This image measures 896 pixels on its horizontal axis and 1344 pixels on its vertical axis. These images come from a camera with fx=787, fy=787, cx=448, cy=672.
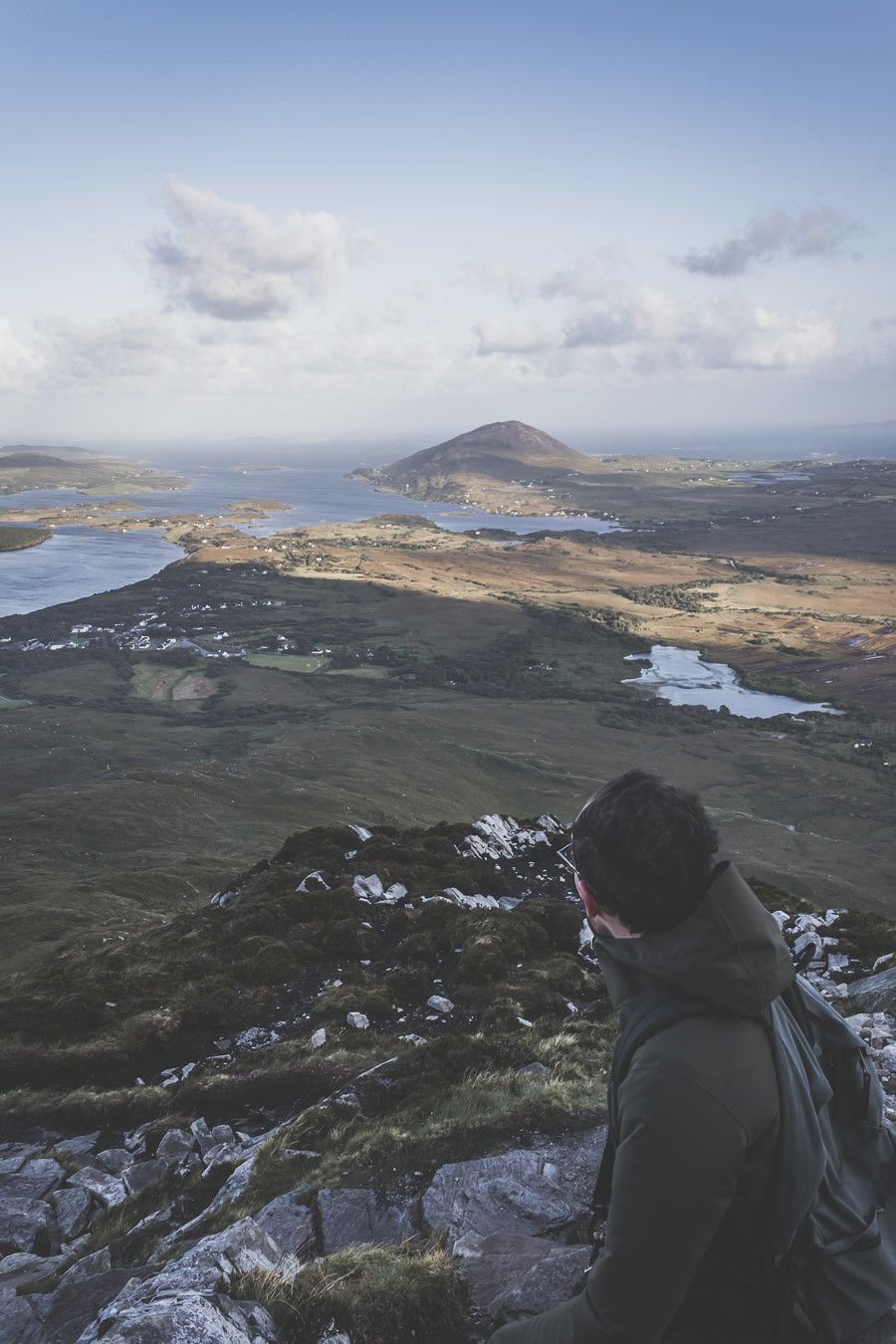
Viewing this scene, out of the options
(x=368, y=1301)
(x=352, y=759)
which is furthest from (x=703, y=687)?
(x=368, y=1301)

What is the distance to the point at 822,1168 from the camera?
10.5 feet

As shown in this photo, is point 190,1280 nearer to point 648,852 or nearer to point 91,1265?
point 91,1265

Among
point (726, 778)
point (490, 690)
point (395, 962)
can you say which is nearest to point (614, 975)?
point (395, 962)

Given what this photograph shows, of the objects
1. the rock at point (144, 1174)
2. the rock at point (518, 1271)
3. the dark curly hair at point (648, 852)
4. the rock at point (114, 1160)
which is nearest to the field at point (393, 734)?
the rock at point (114, 1160)

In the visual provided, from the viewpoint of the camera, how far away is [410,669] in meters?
135

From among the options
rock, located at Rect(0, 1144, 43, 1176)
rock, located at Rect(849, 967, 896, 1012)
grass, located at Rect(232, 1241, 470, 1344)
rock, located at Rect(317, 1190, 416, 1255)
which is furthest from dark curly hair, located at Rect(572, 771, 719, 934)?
rock, located at Rect(849, 967, 896, 1012)

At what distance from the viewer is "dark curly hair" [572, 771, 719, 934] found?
331 centimetres

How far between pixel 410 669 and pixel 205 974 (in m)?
118

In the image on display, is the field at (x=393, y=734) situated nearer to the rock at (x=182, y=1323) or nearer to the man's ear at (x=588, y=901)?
the rock at (x=182, y=1323)

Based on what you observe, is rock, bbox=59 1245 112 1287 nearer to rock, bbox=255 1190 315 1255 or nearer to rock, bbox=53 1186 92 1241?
rock, bbox=255 1190 315 1255

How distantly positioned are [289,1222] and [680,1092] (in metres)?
6.20

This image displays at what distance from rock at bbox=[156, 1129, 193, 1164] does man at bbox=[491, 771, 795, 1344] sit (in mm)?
8793

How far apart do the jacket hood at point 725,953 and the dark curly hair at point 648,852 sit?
2.9 inches

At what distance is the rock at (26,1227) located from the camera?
29.3ft
